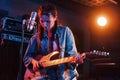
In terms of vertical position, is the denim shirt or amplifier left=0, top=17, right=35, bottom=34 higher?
amplifier left=0, top=17, right=35, bottom=34

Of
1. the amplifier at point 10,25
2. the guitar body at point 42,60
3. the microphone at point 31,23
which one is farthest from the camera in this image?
the amplifier at point 10,25

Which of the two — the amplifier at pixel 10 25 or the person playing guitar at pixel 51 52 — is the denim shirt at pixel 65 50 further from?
the amplifier at pixel 10 25

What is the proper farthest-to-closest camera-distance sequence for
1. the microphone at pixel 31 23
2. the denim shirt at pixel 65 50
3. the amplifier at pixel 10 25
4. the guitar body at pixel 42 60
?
the amplifier at pixel 10 25 → the microphone at pixel 31 23 → the guitar body at pixel 42 60 → the denim shirt at pixel 65 50

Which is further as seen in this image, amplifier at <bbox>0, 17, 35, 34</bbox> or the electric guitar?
amplifier at <bbox>0, 17, 35, 34</bbox>

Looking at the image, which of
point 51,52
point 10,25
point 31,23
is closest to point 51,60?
point 51,52

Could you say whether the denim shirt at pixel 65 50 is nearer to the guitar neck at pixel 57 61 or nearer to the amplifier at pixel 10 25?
the guitar neck at pixel 57 61

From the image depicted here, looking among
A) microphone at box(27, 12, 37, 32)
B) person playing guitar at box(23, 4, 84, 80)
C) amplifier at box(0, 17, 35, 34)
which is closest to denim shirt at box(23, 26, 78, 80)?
person playing guitar at box(23, 4, 84, 80)

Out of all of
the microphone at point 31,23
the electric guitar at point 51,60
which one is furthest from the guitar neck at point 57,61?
the microphone at point 31,23

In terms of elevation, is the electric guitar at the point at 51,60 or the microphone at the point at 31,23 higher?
the microphone at the point at 31,23

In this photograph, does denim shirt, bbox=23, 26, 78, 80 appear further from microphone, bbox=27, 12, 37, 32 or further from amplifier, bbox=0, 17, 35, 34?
amplifier, bbox=0, 17, 35, 34

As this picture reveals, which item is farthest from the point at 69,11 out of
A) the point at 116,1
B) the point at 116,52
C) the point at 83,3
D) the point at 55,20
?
the point at 55,20

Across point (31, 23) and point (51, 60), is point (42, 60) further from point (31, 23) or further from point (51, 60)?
point (31, 23)

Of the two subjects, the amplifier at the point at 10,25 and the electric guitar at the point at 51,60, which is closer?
the electric guitar at the point at 51,60

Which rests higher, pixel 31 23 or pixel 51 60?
pixel 31 23
